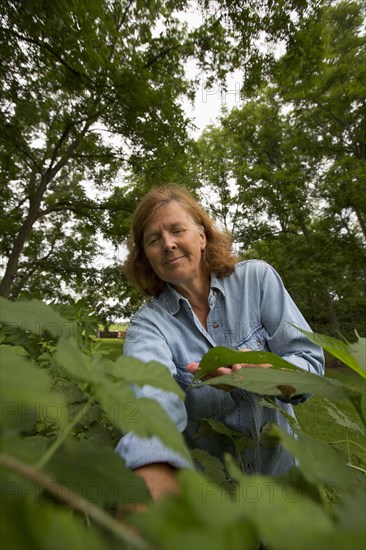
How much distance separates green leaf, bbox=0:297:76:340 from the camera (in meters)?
0.41

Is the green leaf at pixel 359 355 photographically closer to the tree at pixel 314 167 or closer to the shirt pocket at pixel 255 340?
the shirt pocket at pixel 255 340

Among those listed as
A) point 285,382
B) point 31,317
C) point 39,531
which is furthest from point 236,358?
point 39,531

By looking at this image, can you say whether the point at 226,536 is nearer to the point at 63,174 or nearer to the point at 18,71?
the point at 18,71

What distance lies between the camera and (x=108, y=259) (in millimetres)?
9922

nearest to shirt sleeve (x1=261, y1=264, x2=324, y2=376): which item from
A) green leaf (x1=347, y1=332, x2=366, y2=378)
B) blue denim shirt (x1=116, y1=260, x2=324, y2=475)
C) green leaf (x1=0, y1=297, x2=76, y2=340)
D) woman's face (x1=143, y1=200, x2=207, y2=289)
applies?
blue denim shirt (x1=116, y1=260, x2=324, y2=475)

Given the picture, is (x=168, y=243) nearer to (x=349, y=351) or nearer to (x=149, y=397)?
(x=149, y=397)

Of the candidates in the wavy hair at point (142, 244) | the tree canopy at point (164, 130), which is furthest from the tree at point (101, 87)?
the wavy hair at point (142, 244)

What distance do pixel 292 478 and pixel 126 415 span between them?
10.9 inches

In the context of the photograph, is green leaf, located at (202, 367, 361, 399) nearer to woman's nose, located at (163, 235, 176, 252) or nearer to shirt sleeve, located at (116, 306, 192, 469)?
shirt sleeve, located at (116, 306, 192, 469)

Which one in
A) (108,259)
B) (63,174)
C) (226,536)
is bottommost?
(226,536)

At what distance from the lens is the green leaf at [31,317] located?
0.41 meters

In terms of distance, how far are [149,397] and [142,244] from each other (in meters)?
1.40

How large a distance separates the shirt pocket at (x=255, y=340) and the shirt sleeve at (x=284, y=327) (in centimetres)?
3

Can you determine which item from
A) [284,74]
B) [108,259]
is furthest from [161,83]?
[108,259]
